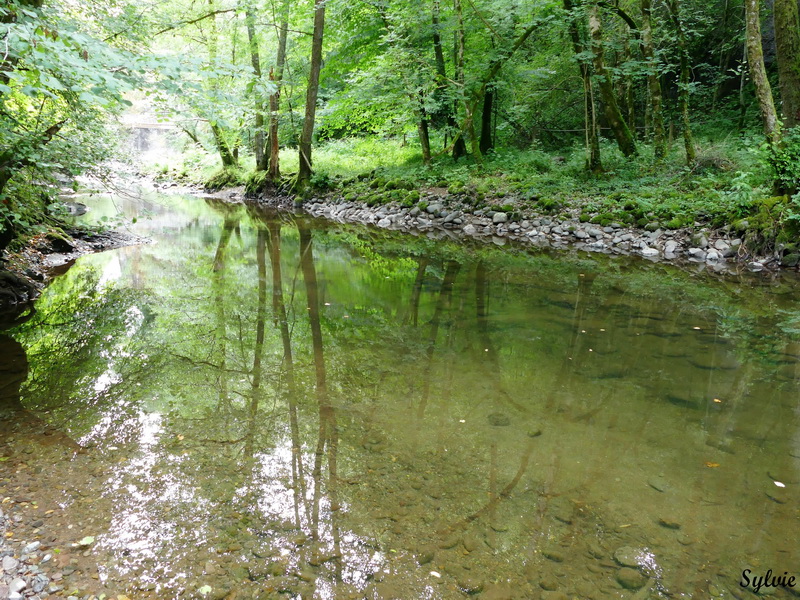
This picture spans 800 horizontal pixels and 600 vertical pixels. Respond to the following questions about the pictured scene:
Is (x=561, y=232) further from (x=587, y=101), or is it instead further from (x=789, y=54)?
(x=789, y=54)

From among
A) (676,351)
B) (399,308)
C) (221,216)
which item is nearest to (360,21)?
(221,216)

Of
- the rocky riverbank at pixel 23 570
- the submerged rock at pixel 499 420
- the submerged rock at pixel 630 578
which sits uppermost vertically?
the rocky riverbank at pixel 23 570

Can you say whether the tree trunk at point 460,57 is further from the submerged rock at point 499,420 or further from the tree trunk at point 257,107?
the submerged rock at point 499,420

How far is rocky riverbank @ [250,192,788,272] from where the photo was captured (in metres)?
9.84

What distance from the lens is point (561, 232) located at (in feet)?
39.2

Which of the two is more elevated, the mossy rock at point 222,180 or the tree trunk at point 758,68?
the tree trunk at point 758,68

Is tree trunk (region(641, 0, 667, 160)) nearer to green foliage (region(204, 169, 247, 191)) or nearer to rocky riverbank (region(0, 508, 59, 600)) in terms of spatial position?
rocky riverbank (region(0, 508, 59, 600))

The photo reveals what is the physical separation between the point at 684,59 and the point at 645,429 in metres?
11.4

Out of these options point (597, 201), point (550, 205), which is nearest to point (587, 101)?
point (597, 201)

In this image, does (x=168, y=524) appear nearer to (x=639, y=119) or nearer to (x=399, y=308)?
(x=399, y=308)

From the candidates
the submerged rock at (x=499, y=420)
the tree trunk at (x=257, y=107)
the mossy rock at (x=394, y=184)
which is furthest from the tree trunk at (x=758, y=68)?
the tree trunk at (x=257, y=107)

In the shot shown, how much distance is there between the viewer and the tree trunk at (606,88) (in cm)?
1151

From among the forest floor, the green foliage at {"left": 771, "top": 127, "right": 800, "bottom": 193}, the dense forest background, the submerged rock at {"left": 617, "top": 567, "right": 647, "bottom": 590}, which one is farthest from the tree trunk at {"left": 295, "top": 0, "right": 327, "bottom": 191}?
the submerged rock at {"left": 617, "top": 567, "right": 647, "bottom": 590}

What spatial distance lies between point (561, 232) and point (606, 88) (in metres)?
3.91
